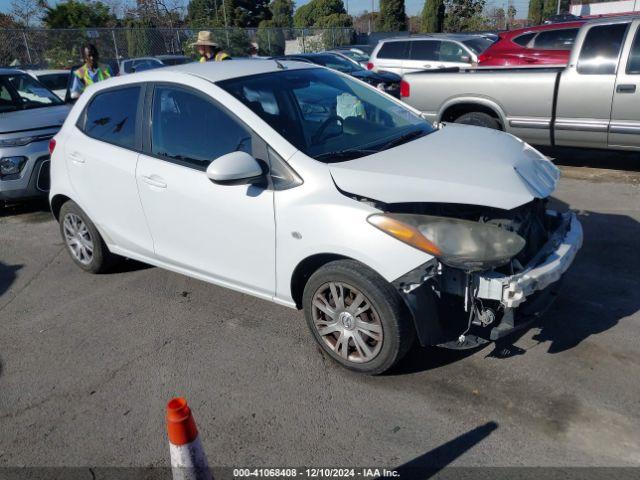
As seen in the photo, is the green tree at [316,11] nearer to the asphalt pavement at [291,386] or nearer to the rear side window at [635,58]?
the rear side window at [635,58]

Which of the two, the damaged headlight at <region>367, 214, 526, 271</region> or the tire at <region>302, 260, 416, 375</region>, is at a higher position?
the damaged headlight at <region>367, 214, 526, 271</region>

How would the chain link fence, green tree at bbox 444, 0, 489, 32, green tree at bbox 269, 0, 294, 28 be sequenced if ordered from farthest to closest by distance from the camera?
green tree at bbox 269, 0, 294, 28 < green tree at bbox 444, 0, 489, 32 < the chain link fence

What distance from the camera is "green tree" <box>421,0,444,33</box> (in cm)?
3647

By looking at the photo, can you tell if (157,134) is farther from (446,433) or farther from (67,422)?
(446,433)

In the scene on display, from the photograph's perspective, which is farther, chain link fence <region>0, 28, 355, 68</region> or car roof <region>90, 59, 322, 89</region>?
chain link fence <region>0, 28, 355, 68</region>

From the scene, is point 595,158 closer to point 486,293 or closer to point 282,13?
point 486,293

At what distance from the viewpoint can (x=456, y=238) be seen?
309 cm

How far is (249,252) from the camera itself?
12.3ft

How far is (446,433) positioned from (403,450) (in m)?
0.26

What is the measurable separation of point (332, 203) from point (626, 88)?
5317 millimetres

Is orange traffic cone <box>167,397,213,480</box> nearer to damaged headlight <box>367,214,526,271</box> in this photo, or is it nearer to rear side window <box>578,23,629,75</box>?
damaged headlight <box>367,214,526,271</box>

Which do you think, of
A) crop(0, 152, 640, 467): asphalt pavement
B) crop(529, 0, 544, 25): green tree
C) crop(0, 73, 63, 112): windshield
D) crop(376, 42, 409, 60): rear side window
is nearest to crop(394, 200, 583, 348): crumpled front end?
crop(0, 152, 640, 467): asphalt pavement

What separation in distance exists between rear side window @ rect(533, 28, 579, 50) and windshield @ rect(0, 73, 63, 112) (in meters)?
8.45

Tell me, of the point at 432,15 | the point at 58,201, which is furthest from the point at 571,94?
the point at 432,15
